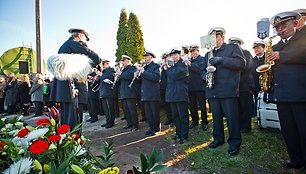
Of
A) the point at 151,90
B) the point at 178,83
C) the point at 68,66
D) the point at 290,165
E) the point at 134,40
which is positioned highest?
the point at 134,40

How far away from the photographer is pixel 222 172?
388cm

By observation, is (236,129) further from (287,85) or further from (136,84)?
(136,84)

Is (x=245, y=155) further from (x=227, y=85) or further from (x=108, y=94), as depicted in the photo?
(x=108, y=94)

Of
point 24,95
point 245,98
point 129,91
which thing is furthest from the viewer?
point 24,95

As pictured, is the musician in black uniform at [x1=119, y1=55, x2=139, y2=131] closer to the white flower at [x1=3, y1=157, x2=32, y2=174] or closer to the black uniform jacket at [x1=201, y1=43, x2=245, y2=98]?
the black uniform jacket at [x1=201, y1=43, x2=245, y2=98]

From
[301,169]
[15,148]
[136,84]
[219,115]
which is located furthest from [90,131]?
[15,148]

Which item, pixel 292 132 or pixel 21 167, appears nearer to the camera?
pixel 21 167

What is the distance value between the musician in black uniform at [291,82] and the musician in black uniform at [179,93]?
7.28ft

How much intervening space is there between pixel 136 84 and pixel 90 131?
1951 millimetres

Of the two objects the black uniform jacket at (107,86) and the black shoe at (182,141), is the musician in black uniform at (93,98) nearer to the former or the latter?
the black uniform jacket at (107,86)

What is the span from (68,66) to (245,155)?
3349 mm

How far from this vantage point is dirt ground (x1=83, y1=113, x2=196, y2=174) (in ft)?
14.4

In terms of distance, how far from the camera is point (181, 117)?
5820mm

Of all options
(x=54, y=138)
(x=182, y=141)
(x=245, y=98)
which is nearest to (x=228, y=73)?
(x=245, y=98)
